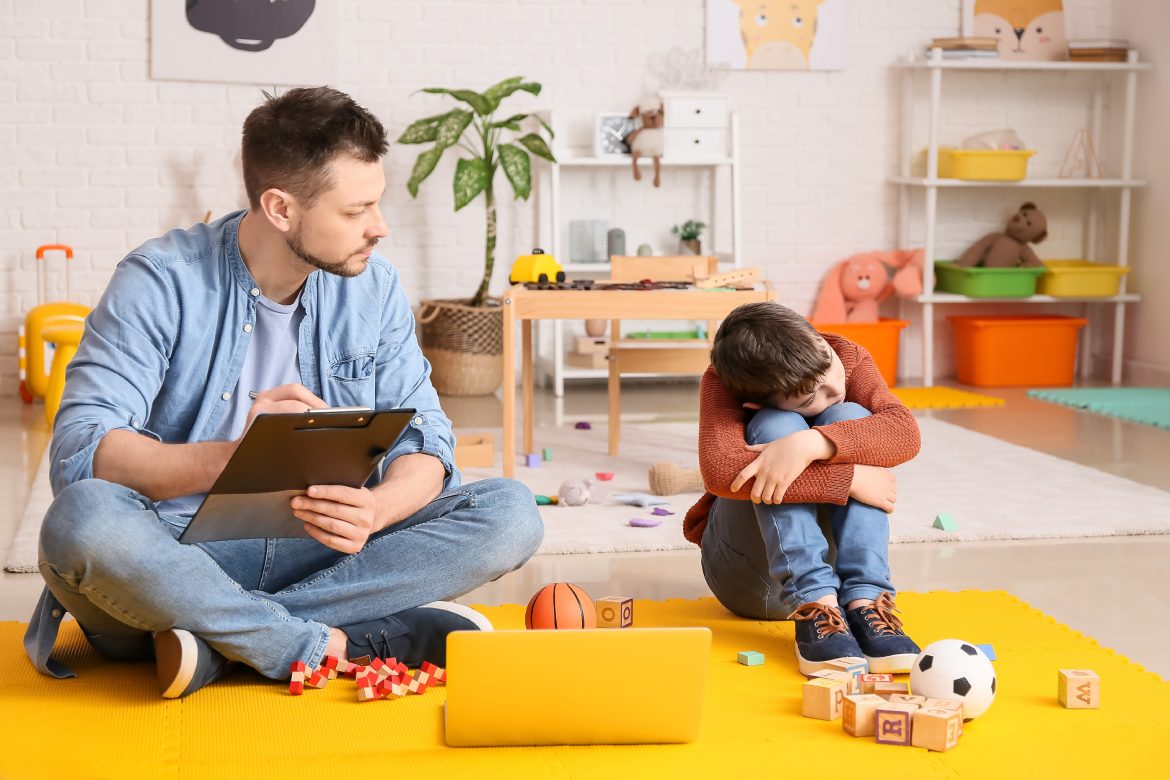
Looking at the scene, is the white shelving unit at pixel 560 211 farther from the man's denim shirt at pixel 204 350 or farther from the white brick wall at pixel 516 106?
the man's denim shirt at pixel 204 350

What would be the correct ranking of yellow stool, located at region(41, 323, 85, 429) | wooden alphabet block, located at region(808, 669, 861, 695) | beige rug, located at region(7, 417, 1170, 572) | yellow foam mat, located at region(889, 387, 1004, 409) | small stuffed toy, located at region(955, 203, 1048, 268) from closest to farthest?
1. wooden alphabet block, located at region(808, 669, 861, 695)
2. beige rug, located at region(7, 417, 1170, 572)
3. yellow stool, located at region(41, 323, 85, 429)
4. yellow foam mat, located at region(889, 387, 1004, 409)
5. small stuffed toy, located at region(955, 203, 1048, 268)

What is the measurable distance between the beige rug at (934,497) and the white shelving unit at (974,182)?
1.40 m

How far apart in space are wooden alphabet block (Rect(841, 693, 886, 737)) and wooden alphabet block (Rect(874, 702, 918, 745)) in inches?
0.9

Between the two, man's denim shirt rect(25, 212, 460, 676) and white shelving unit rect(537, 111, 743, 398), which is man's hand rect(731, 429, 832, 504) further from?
white shelving unit rect(537, 111, 743, 398)

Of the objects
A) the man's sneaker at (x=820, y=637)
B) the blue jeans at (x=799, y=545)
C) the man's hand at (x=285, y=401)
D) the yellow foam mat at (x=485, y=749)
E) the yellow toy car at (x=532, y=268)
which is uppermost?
the yellow toy car at (x=532, y=268)

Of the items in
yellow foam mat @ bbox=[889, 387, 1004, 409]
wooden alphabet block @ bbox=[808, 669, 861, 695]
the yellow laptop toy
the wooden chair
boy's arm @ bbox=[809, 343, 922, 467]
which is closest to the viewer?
the yellow laptop toy

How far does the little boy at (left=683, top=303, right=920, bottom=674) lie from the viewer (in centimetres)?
201

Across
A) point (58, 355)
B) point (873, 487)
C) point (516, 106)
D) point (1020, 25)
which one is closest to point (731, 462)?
point (873, 487)

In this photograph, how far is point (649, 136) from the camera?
17.2ft

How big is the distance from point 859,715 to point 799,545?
365 mm

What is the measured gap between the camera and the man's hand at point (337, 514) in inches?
69.4

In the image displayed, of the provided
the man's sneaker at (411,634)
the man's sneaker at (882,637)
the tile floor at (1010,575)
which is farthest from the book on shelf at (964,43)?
the man's sneaker at (411,634)

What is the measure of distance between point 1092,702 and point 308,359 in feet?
4.03

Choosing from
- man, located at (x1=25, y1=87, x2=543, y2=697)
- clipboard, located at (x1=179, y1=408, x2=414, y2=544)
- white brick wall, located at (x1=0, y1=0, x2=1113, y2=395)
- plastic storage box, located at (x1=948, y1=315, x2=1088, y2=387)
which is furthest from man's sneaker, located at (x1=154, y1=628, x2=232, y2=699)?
plastic storage box, located at (x1=948, y1=315, x2=1088, y2=387)
